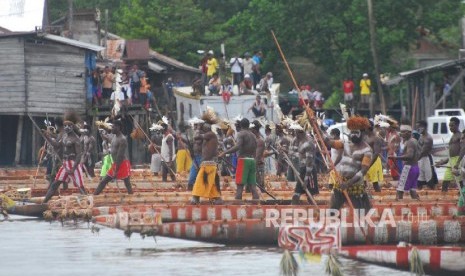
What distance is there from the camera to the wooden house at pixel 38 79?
52594 millimetres

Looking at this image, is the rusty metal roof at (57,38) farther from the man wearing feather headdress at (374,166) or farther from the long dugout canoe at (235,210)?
the long dugout canoe at (235,210)

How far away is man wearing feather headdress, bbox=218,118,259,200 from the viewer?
25641mm

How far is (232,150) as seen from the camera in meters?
25.6

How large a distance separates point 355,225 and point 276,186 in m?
12.5

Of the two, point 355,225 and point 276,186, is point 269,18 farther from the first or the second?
point 355,225

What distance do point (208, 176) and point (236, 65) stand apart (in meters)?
25.6

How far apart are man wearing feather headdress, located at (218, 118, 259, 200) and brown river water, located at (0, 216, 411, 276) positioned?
230 centimetres

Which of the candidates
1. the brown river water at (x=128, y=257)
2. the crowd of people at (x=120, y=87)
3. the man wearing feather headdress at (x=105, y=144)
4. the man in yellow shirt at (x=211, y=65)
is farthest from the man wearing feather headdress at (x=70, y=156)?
the crowd of people at (x=120, y=87)

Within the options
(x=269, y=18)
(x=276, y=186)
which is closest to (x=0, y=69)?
(x=269, y=18)

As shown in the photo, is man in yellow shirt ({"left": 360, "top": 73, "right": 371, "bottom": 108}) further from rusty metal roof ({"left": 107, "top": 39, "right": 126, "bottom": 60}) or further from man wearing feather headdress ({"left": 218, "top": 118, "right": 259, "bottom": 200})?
man wearing feather headdress ({"left": 218, "top": 118, "right": 259, "bottom": 200})

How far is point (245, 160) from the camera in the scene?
25969mm

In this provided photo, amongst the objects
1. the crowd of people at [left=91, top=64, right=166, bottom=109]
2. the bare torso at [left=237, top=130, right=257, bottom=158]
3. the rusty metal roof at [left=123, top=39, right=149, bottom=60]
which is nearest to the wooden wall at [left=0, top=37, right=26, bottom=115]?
the crowd of people at [left=91, top=64, right=166, bottom=109]

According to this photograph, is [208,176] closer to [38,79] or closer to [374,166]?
[374,166]

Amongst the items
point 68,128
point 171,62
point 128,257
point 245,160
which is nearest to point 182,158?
point 68,128
